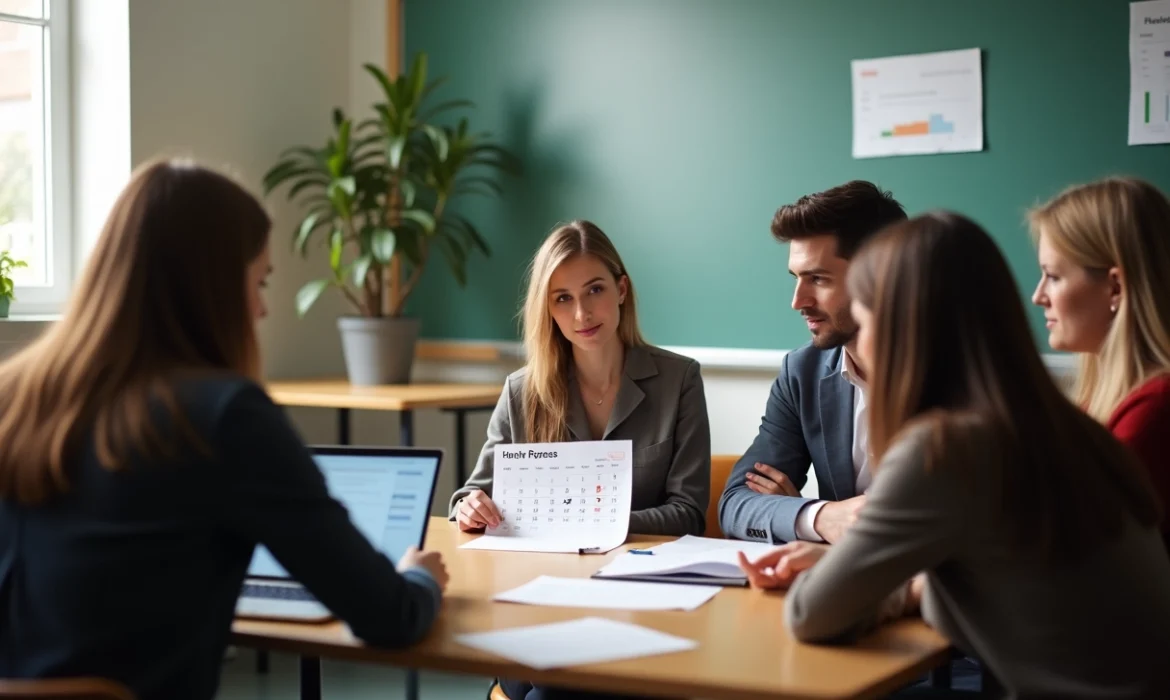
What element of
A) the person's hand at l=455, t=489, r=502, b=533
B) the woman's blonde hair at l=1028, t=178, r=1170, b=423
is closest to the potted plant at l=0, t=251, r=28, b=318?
the person's hand at l=455, t=489, r=502, b=533

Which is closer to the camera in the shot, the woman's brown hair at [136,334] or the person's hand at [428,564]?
the woman's brown hair at [136,334]

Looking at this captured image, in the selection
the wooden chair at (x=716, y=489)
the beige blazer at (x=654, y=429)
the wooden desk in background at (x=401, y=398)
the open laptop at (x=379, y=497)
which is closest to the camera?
the open laptop at (x=379, y=497)

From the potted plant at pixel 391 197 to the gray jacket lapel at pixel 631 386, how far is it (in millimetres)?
1624

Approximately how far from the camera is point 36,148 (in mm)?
4211

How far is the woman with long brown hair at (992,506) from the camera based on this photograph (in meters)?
1.55

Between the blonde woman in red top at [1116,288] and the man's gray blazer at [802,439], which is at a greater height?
the blonde woman in red top at [1116,288]

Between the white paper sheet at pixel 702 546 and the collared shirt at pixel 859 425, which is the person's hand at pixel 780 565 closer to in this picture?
the white paper sheet at pixel 702 546

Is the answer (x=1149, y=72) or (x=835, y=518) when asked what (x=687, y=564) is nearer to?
(x=835, y=518)

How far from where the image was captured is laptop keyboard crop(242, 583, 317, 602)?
6.16ft

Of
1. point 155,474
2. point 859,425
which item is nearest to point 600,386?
point 859,425

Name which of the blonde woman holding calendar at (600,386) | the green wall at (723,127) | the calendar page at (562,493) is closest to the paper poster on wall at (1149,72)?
the green wall at (723,127)

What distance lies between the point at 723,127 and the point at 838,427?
177 cm

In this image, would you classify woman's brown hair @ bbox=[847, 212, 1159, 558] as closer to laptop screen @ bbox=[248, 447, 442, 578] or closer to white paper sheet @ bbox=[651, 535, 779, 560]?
white paper sheet @ bbox=[651, 535, 779, 560]

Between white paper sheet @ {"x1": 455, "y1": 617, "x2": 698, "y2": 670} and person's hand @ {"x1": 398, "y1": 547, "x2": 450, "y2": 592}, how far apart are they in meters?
0.13
